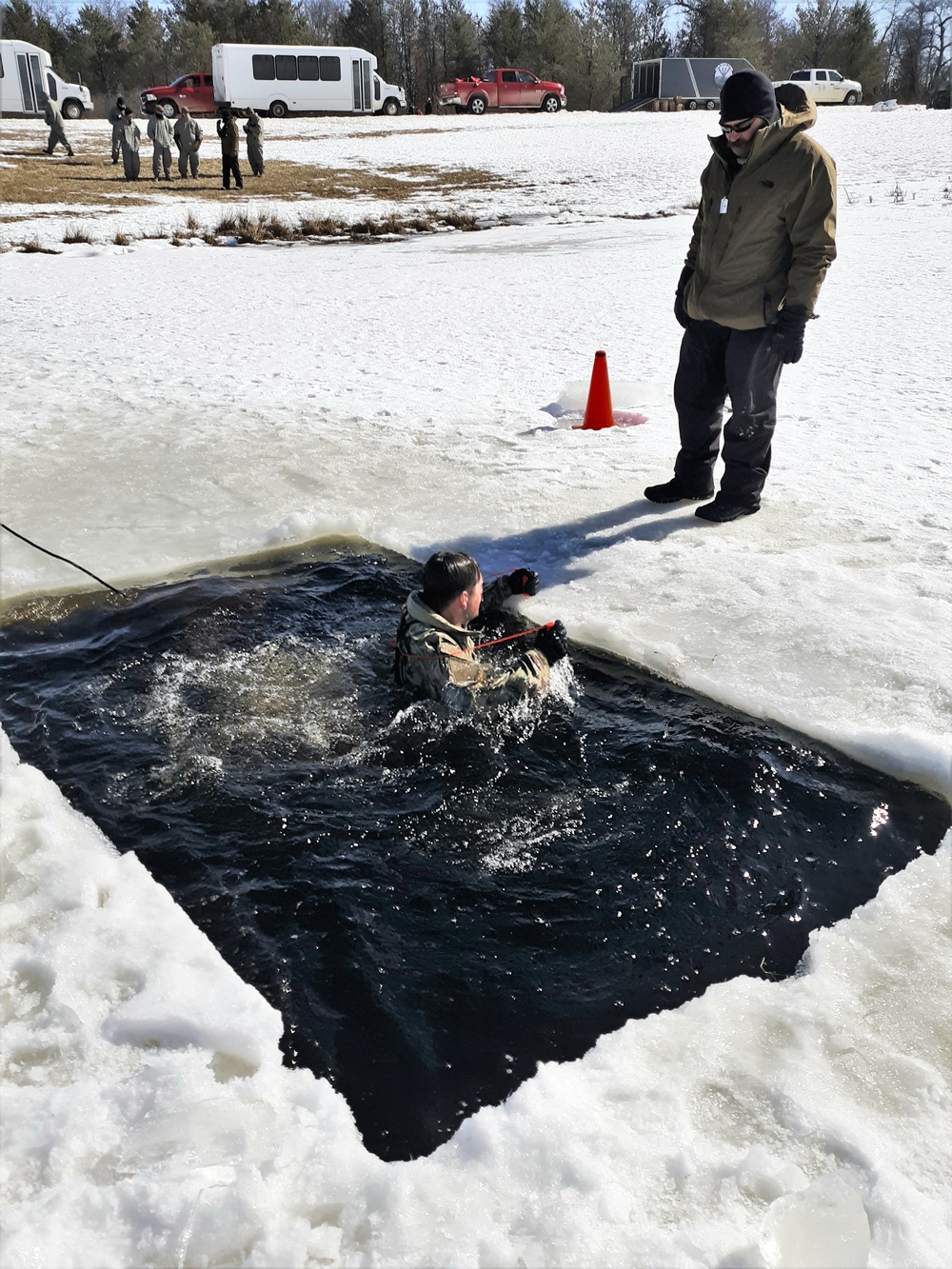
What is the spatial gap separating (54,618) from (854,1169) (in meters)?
4.13

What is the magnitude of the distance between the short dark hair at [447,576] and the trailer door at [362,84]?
44.8m

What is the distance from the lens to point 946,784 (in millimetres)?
3574

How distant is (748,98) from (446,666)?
10.1ft

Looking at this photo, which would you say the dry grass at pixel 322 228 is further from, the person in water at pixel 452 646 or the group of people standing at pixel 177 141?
the person in water at pixel 452 646

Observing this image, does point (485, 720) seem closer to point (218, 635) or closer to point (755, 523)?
point (218, 635)

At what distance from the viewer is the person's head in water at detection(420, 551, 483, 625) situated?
4.04 m

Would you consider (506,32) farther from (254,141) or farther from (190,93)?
(254,141)

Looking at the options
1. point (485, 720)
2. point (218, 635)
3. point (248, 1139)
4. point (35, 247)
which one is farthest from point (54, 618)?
point (35, 247)

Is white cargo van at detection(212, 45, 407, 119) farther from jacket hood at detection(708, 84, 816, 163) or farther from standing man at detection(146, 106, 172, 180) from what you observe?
jacket hood at detection(708, 84, 816, 163)

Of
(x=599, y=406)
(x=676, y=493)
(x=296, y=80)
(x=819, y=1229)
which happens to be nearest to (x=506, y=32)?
(x=296, y=80)

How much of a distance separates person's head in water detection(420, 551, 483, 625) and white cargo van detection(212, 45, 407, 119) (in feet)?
136

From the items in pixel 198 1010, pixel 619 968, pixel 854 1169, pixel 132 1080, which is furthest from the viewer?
pixel 619 968

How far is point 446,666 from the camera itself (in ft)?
13.4

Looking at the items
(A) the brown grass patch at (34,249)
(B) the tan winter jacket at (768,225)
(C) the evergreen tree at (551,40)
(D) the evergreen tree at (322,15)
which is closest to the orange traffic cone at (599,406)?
(B) the tan winter jacket at (768,225)
